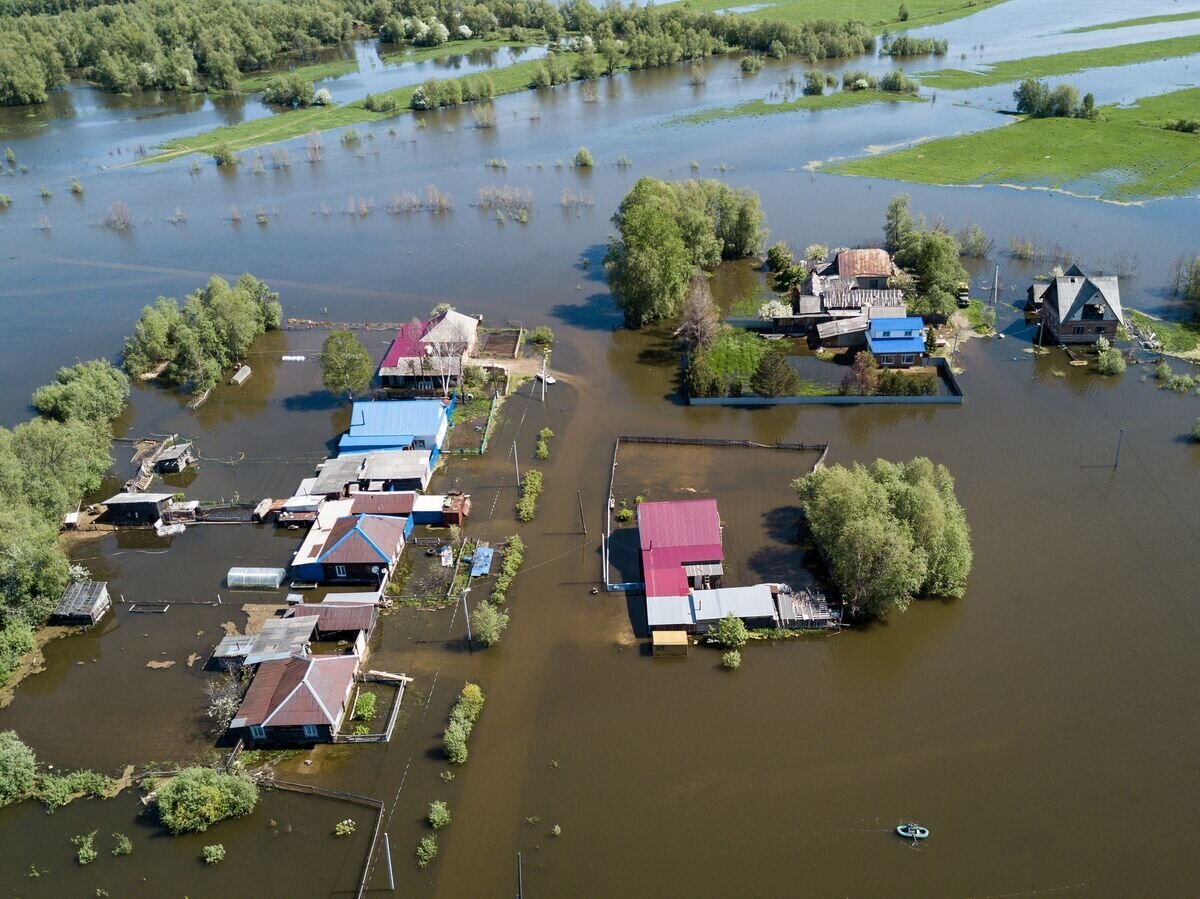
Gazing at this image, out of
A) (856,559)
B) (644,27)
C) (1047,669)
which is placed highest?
(644,27)

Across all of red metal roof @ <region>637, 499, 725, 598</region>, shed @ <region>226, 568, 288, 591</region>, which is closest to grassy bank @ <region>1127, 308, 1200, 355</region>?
red metal roof @ <region>637, 499, 725, 598</region>

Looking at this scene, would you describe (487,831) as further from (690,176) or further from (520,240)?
(690,176)

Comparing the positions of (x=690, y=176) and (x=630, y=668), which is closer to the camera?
(x=630, y=668)

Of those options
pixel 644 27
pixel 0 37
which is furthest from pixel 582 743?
A: pixel 0 37

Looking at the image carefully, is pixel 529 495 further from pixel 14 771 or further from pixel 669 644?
pixel 14 771

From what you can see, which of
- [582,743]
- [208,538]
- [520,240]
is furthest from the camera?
[520,240]

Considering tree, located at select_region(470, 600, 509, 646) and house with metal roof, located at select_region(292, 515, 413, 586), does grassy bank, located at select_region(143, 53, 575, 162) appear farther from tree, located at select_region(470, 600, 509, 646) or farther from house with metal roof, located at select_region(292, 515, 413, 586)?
tree, located at select_region(470, 600, 509, 646)

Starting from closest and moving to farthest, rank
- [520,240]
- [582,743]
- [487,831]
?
[487,831] → [582,743] → [520,240]
